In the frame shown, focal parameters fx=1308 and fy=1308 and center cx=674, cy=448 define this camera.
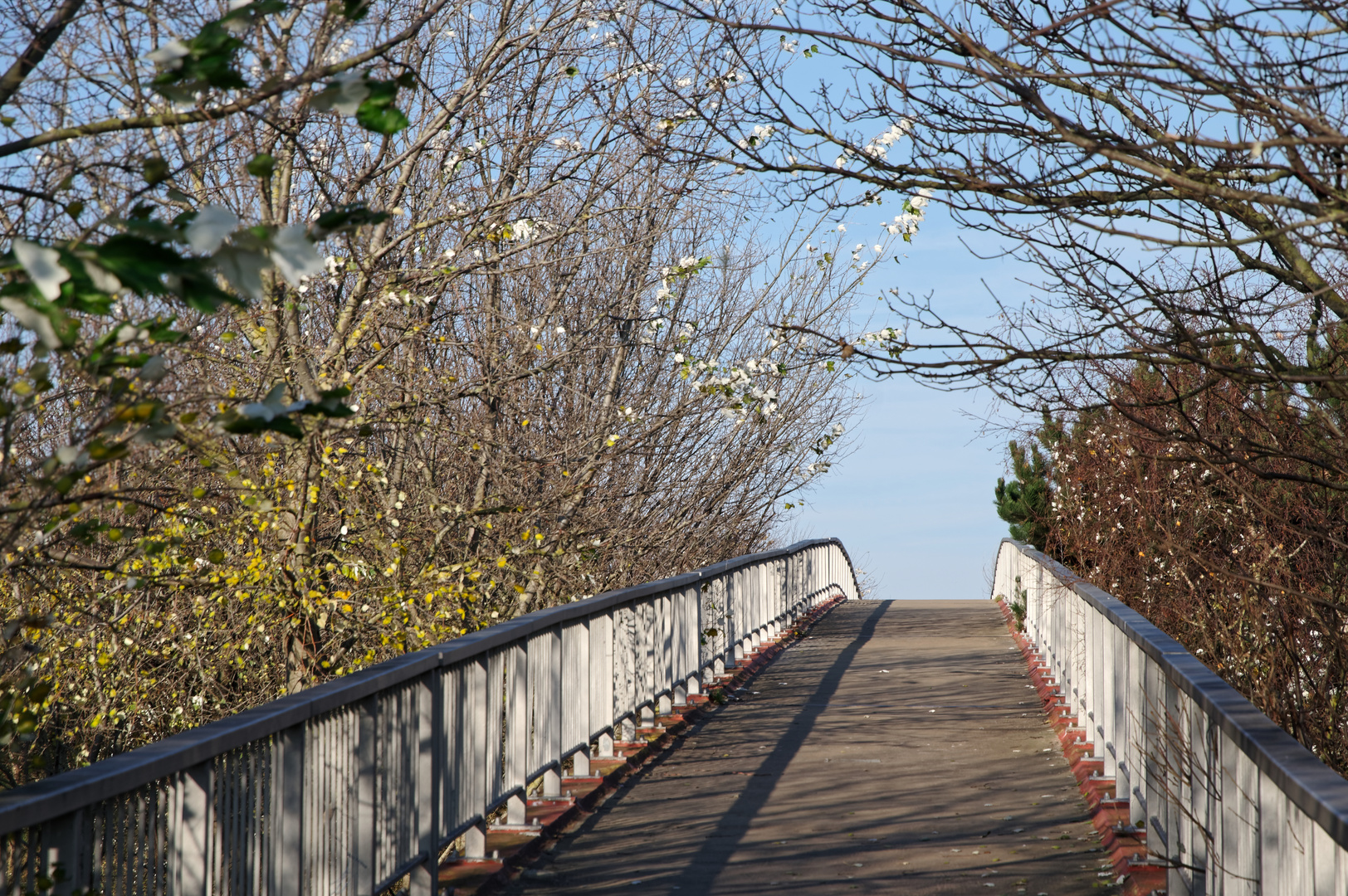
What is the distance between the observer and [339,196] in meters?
10.6

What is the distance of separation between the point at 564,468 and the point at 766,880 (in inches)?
266

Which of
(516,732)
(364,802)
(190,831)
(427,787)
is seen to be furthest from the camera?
(516,732)

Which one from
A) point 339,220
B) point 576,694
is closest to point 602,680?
point 576,694

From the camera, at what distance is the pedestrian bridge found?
149 inches

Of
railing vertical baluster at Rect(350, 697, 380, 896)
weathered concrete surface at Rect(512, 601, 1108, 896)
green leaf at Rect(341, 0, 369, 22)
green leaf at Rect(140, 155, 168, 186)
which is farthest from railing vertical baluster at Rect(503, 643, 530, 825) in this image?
green leaf at Rect(341, 0, 369, 22)

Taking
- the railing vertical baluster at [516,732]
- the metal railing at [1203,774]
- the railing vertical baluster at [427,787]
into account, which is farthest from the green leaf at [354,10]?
the railing vertical baluster at [516,732]

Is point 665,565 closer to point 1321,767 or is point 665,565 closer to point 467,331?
point 467,331

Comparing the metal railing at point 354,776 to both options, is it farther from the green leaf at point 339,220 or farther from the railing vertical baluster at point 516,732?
the green leaf at point 339,220

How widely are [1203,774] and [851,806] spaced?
3.82 meters

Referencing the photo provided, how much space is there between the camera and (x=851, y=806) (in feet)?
28.3

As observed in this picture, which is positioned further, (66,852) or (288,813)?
Answer: (288,813)

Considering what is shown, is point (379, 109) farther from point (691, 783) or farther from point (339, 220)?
point (691, 783)

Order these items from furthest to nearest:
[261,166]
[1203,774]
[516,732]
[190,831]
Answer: [516,732] → [1203,774] → [190,831] → [261,166]

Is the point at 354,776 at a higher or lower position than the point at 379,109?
lower
